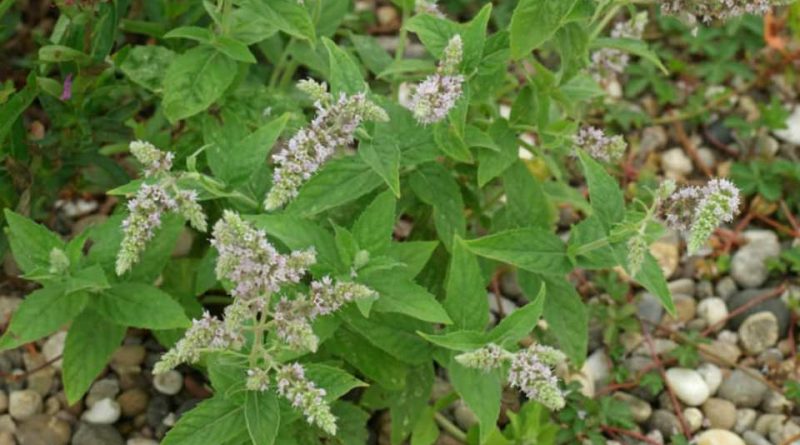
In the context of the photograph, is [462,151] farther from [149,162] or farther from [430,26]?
[149,162]

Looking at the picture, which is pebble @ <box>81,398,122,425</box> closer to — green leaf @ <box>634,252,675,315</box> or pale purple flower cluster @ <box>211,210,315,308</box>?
pale purple flower cluster @ <box>211,210,315,308</box>

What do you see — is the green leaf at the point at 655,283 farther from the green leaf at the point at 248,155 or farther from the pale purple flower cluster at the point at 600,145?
the green leaf at the point at 248,155

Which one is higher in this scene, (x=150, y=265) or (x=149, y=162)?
(x=149, y=162)

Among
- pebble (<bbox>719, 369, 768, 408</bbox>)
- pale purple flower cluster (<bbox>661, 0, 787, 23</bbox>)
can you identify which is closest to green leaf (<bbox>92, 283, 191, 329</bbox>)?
pale purple flower cluster (<bbox>661, 0, 787, 23</bbox>)

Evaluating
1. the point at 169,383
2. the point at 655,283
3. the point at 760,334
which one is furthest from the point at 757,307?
the point at 169,383

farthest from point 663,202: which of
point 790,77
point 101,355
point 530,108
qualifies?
point 790,77

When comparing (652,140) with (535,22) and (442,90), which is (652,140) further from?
(442,90)
